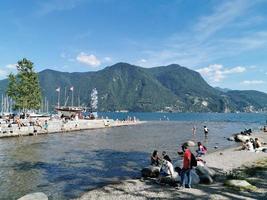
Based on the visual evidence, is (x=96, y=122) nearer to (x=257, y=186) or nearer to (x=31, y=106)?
(x=31, y=106)

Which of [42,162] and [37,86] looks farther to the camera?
[37,86]

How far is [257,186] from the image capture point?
23.9 meters

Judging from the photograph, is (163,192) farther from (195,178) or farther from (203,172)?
(203,172)

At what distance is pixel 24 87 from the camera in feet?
312

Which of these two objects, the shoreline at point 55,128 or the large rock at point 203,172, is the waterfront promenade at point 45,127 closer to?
the shoreline at point 55,128

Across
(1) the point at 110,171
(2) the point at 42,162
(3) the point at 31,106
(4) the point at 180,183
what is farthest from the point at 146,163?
(3) the point at 31,106

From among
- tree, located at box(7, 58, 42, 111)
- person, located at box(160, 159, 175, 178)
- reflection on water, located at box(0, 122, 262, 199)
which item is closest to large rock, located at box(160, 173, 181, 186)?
person, located at box(160, 159, 175, 178)

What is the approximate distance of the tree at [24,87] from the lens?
95625 millimetres

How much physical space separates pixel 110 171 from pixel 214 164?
10944 mm

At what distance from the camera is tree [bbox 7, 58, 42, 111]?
314ft

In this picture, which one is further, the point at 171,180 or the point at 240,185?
the point at 171,180

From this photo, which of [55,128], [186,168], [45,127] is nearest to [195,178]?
[186,168]

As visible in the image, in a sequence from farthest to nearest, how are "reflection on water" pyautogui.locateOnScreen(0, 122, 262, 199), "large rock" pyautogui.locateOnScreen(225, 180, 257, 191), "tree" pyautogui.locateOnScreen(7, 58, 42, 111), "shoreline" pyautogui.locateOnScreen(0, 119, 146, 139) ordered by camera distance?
"tree" pyautogui.locateOnScreen(7, 58, 42, 111) → "shoreline" pyautogui.locateOnScreen(0, 119, 146, 139) → "reflection on water" pyautogui.locateOnScreen(0, 122, 262, 199) → "large rock" pyautogui.locateOnScreen(225, 180, 257, 191)

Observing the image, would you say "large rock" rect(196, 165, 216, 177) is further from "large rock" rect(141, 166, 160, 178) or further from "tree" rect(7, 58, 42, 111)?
"tree" rect(7, 58, 42, 111)
